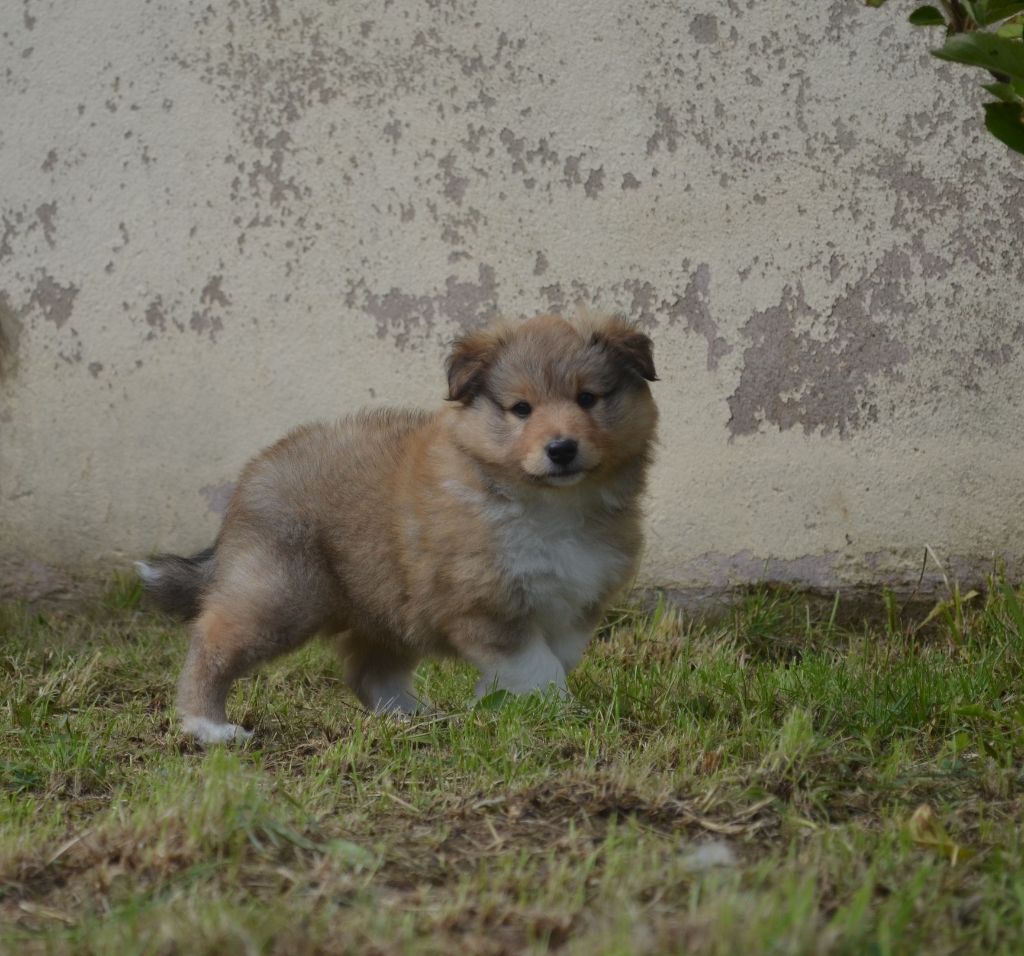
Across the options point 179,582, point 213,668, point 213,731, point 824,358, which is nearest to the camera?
point 213,731

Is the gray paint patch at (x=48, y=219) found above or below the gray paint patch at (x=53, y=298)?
above

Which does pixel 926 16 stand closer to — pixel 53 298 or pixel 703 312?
pixel 703 312

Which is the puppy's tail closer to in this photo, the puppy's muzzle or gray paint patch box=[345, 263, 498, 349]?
the puppy's muzzle

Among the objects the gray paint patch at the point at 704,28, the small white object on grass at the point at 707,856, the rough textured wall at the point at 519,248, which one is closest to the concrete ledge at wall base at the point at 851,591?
the rough textured wall at the point at 519,248

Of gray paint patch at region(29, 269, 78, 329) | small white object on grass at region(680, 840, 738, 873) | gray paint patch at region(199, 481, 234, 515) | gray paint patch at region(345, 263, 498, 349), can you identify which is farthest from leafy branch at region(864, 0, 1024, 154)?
gray paint patch at region(29, 269, 78, 329)

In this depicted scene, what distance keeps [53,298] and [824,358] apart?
317cm

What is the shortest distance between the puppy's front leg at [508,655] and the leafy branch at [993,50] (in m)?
1.94

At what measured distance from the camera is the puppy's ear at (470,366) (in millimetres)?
4332

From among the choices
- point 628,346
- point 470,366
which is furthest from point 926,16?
point 470,366

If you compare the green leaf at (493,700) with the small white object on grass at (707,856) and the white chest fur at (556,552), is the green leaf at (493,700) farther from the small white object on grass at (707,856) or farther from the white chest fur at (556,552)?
the small white object on grass at (707,856)

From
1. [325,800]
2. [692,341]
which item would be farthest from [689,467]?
[325,800]

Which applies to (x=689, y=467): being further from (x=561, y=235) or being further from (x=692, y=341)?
(x=561, y=235)

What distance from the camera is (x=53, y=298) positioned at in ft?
20.1

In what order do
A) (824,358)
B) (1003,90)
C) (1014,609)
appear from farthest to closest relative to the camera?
(824,358), (1014,609), (1003,90)
